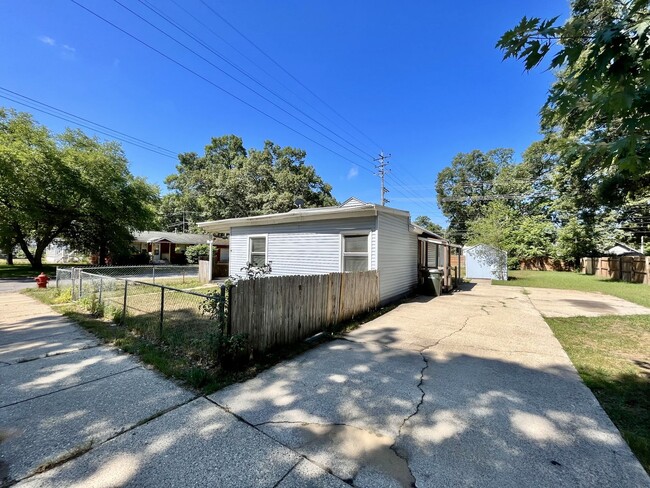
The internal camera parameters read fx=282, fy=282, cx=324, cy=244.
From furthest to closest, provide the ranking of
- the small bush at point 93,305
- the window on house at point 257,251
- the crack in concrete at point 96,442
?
the window on house at point 257,251 < the small bush at point 93,305 < the crack in concrete at point 96,442

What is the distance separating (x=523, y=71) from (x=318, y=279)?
432 centimetres

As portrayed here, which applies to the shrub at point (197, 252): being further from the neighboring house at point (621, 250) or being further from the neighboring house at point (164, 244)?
the neighboring house at point (621, 250)

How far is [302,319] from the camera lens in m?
5.20

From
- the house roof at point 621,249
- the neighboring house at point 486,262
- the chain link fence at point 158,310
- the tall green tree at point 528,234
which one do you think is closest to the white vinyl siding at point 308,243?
the chain link fence at point 158,310

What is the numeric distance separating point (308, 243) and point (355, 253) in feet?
5.96

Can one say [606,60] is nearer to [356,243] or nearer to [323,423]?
[323,423]

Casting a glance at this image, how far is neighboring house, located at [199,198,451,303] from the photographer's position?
8195 millimetres

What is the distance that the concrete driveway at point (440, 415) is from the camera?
214 centimetres

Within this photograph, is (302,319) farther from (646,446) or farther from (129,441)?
(646,446)

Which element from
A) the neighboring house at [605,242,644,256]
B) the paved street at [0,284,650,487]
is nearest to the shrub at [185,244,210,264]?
the paved street at [0,284,650,487]

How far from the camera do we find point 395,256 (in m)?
9.37

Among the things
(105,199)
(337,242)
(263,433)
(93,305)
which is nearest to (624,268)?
(337,242)

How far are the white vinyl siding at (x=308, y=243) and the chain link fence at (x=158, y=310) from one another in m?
2.98

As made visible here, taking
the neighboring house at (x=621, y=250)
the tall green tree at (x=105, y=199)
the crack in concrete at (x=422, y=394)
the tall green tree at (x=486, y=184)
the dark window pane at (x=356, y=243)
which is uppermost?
the tall green tree at (x=486, y=184)
